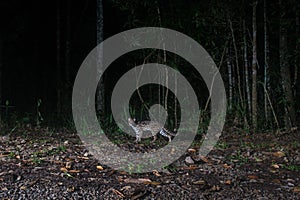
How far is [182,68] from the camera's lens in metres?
7.68

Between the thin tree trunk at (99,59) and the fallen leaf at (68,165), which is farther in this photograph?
the thin tree trunk at (99,59)

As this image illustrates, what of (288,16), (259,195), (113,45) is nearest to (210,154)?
(259,195)

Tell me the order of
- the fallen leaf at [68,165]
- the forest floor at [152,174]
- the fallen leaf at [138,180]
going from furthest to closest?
the fallen leaf at [68,165], the fallen leaf at [138,180], the forest floor at [152,174]

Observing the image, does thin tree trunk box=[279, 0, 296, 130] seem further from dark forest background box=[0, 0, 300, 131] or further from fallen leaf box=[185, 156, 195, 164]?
fallen leaf box=[185, 156, 195, 164]

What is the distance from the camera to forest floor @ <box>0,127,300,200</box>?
379 centimetres

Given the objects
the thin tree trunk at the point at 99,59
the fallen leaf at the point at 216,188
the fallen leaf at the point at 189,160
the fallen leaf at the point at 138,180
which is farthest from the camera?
the thin tree trunk at the point at 99,59

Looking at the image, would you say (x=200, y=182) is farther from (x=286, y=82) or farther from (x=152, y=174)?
(x=286, y=82)

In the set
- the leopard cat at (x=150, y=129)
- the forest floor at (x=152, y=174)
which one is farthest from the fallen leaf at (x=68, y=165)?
the leopard cat at (x=150, y=129)

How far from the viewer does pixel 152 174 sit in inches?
169

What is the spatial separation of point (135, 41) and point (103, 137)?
201cm

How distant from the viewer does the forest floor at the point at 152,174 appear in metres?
3.79

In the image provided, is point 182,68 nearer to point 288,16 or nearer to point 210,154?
point 288,16

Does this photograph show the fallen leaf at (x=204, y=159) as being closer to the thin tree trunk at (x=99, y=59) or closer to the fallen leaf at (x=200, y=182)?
the fallen leaf at (x=200, y=182)

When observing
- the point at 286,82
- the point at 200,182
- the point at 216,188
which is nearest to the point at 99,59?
the point at 286,82
